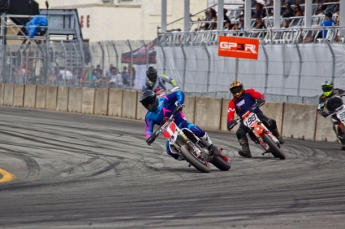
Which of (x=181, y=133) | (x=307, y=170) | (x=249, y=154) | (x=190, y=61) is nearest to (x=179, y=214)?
(x=181, y=133)

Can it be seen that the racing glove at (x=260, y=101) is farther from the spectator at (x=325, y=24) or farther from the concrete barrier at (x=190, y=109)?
the concrete barrier at (x=190, y=109)

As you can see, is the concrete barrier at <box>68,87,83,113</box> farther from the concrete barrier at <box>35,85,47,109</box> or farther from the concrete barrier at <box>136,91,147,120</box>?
the concrete barrier at <box>136,91,147,120</box>

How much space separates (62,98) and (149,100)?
17181 millimetres

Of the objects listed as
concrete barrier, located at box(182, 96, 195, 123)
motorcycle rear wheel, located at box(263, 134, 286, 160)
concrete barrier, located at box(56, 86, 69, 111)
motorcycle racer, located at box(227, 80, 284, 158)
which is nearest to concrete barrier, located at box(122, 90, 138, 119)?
→ concrete barrier, located at box(182, 96, 195, 123)

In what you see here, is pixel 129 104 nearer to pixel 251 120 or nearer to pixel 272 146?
pixel 251 120

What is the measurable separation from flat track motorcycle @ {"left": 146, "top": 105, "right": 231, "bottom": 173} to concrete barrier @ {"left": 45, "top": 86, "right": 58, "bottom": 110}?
17.5 meters

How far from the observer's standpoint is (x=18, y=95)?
31.0m

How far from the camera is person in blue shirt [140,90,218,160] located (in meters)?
11.9

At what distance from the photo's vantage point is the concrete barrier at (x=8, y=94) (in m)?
31.4

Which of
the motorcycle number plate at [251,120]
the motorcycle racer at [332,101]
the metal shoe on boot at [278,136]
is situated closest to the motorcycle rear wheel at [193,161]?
the motorcycle number plate at [251,120]

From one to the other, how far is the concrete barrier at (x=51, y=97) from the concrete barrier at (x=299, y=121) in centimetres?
1171

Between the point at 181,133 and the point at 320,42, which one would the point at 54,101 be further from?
the point at 181,133

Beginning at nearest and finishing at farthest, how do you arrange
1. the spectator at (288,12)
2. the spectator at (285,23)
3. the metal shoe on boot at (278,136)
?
the metal shoe on boot at (278,136), the spectator at (285,23), the spectator at (288,12)

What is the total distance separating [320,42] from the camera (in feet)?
64.8
